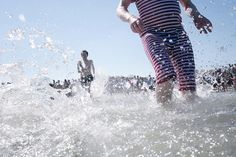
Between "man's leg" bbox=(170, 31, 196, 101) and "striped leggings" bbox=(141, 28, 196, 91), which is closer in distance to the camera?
"striped leggings" bbox=(141, 28, 196, 91)

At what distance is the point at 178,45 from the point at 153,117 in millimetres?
1541

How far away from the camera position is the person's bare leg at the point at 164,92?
460 cm

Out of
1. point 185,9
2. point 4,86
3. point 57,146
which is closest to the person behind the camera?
point 57,146

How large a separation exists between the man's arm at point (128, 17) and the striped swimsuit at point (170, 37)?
0.77 feet

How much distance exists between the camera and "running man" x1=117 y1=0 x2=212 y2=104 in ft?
15.3

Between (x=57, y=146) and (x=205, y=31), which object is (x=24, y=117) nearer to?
(x=57, y=146)

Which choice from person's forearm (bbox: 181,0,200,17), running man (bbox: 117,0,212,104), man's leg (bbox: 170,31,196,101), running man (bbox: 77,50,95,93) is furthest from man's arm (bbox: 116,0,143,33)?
running man (bbox: 77,50,95,93)

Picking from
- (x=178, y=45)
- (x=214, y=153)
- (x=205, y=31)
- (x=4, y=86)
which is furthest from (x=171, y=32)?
(x=4, y=86)

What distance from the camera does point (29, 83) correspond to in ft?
23.6

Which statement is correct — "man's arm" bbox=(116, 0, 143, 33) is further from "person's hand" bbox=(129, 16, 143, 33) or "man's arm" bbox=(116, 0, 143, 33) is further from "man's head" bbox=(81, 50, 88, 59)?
"man's head" bbox=(81, 50, 88, 59)

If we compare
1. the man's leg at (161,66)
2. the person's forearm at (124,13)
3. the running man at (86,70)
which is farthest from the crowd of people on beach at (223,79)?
the man's leg at (161,66)

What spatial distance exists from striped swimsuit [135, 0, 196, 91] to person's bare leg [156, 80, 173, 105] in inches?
13.3

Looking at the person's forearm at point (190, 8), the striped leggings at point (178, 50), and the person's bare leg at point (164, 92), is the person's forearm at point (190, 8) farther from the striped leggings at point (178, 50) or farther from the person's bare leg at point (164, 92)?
the person's bare leg at point (164, 92)

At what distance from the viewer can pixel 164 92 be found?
4652 millimetres
